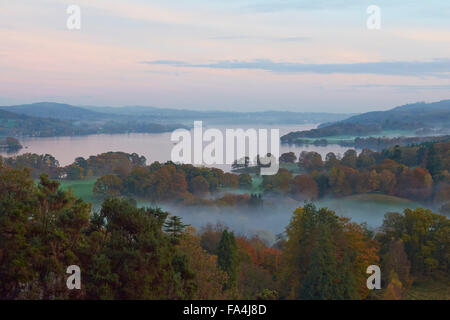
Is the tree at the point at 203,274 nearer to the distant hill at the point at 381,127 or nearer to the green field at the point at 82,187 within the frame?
the green field at the point at 82,187

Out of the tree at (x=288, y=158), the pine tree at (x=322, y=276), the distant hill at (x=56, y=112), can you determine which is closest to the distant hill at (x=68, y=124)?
the distant hill at (x=56, y=112)

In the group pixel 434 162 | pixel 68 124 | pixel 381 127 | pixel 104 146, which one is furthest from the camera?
pixel 381 127

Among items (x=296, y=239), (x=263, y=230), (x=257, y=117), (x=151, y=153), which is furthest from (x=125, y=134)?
(x=296, y=239)

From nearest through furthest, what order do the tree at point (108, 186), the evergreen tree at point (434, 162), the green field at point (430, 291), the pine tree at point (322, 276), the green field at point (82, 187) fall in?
1. the pine tree at point (322, 276)
2. the green field at point (430, 291)
3. the green field at point (82, 187)
4. the tree at point (108, 186)
5. the evergreen tree at point (434, 162)

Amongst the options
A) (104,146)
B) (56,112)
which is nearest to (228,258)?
(104,146)

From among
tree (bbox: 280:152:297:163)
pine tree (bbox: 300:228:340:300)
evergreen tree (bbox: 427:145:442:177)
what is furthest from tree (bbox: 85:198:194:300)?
tree (bbox: 280:152:297:163)

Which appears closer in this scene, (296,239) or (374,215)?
(296,239)

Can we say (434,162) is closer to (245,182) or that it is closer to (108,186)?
(245,182)
